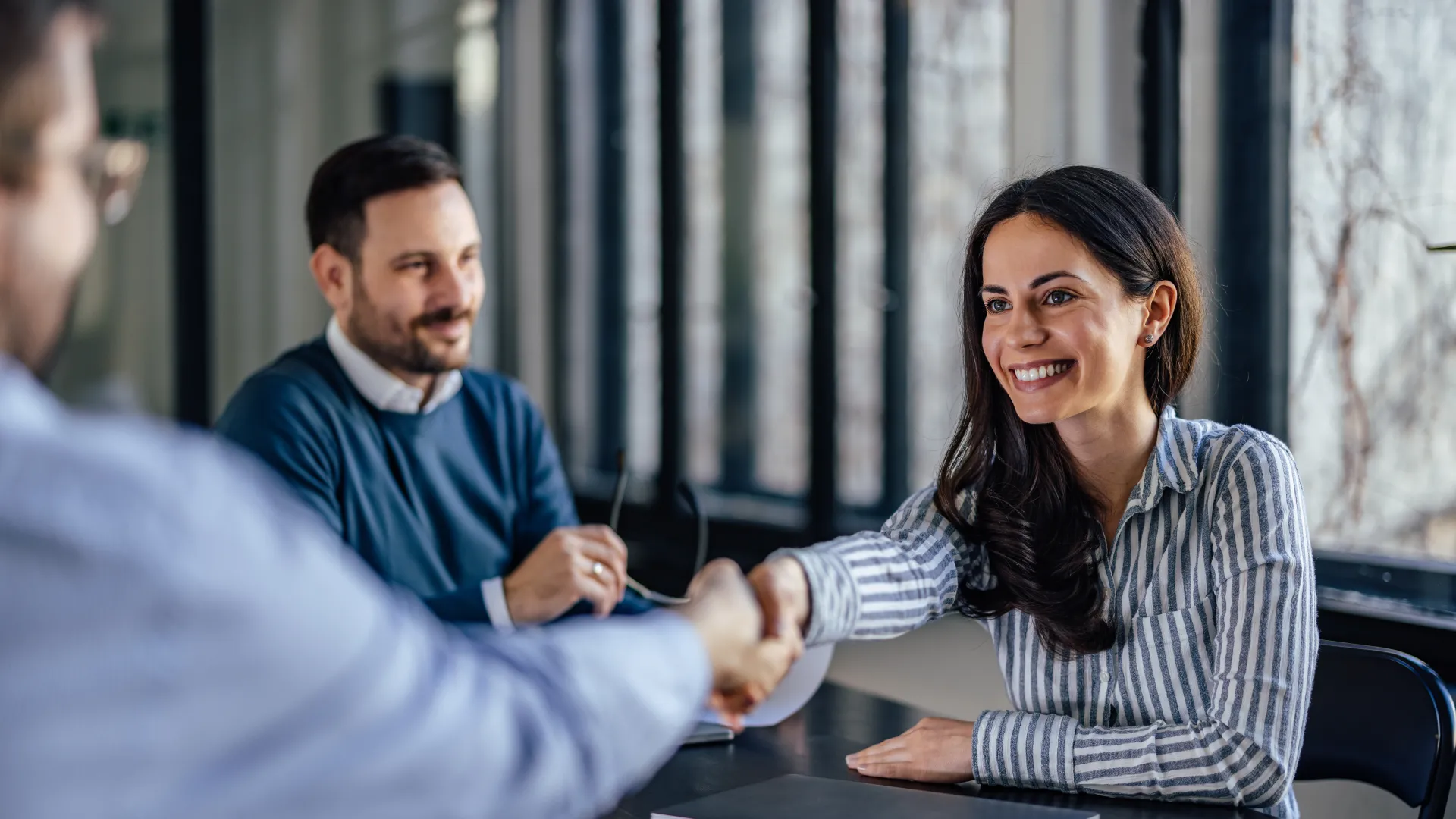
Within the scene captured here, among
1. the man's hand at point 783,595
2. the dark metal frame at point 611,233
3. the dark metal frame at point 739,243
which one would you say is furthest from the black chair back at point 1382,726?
the dark metal frame at point 611,233

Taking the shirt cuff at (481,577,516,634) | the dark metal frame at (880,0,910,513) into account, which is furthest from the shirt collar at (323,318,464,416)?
the dark metal frame at (880,0,910,513)

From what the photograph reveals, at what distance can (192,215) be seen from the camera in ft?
14.0

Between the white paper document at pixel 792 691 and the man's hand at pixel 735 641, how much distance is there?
53 centimetres

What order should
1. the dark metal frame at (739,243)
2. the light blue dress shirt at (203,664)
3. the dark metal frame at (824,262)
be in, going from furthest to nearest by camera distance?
the dark metal frame at (739,243) → the dark metal frame at (824,262) → the light blue dress shirt at (203,664)

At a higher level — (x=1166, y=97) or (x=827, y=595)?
(x=1166, y=97)

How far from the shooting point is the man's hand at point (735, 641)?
1.04 m

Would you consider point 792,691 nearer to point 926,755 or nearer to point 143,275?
point 926,755

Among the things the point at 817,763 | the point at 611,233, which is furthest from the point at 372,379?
the point at 611,233

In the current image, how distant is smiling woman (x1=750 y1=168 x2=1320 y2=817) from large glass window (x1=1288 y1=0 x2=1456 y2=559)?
65 cm

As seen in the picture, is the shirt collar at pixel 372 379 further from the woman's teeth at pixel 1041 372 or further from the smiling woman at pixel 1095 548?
the woman's teeth at pixel 1041 372

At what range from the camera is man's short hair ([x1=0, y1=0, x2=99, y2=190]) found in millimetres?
605

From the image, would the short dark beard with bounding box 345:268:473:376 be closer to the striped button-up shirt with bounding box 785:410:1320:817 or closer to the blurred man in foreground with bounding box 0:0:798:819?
the striped button-up shirt with bounding box 785:410:1320:817

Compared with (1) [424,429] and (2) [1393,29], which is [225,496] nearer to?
(1) [424,429]

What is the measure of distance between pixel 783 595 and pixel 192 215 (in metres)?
3.60
